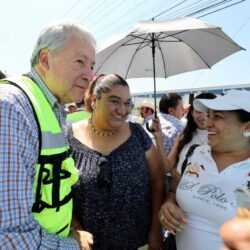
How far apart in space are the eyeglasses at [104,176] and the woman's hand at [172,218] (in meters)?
0.43

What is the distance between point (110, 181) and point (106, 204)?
153mm

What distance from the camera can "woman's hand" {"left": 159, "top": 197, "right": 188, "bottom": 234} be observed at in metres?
2.11

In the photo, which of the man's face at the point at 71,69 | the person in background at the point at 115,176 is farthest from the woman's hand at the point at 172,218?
the man's face at the point at 71,69

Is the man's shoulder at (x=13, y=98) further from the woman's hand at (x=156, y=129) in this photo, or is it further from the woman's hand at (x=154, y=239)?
the woman's hand at (x=156, y=129)

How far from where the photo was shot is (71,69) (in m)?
1.52

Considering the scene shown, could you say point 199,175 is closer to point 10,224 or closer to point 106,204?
point 106,204

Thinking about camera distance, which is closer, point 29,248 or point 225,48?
point 29,248

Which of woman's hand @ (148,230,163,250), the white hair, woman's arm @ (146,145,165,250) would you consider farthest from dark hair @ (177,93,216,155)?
the white hair

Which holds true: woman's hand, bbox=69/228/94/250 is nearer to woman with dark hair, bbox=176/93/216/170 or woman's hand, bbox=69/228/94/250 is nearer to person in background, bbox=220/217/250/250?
person in background, bbox=220/217/250/250

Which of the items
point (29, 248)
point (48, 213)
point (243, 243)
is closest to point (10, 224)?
point (29, 248)

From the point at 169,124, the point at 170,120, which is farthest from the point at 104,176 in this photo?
the point at 170,120

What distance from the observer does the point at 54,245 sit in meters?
1.37

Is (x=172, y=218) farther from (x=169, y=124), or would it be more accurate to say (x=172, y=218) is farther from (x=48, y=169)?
(x=169, y=124)

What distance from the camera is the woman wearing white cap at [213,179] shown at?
199 centimetres
